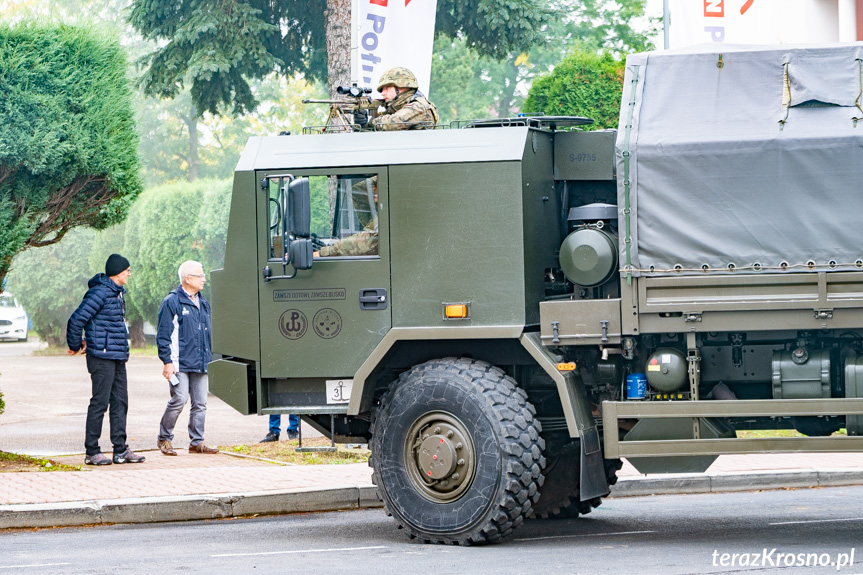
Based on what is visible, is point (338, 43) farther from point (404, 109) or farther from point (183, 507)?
point (183, 507)

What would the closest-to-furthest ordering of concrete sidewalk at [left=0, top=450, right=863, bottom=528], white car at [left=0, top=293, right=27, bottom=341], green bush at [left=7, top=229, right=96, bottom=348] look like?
concrete sidewalk at [left=0, top=450, right=863, bottom=528] → green bush at [left=7, top=229, right=96, bottom=348] → white car at [left=0, top=293, right=27, bottom=341]

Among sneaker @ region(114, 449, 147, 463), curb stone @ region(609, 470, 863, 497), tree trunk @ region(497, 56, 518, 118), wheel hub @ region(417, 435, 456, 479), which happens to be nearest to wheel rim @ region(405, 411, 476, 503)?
wheel hub @ region(417, 435, 456, 479)

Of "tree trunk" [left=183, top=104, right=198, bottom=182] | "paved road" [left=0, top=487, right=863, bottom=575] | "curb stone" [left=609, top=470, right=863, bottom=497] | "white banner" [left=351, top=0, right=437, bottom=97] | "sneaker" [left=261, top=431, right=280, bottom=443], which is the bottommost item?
"curb stone" [left=609, top=470, right=863, bottom=497]

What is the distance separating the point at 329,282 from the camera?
837 centimetres

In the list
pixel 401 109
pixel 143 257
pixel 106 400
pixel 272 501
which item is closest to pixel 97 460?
pixel 106 400

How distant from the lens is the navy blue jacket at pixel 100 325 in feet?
38.0

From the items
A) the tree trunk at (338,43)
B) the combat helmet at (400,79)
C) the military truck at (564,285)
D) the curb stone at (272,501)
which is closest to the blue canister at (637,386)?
the military truck at (564,285)

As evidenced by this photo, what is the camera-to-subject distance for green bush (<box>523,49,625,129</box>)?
19.2 m

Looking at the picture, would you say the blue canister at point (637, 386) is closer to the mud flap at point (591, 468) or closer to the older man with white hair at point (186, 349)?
the mud flap at point (591, 468)

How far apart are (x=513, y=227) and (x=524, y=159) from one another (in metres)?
0.47

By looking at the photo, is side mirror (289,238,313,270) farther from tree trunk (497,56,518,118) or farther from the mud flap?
tree trunk (497,56,518,118)

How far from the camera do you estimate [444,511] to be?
801 centimetres

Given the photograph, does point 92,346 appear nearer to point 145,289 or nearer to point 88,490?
point 88,490

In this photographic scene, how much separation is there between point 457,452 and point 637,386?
1.27 m
